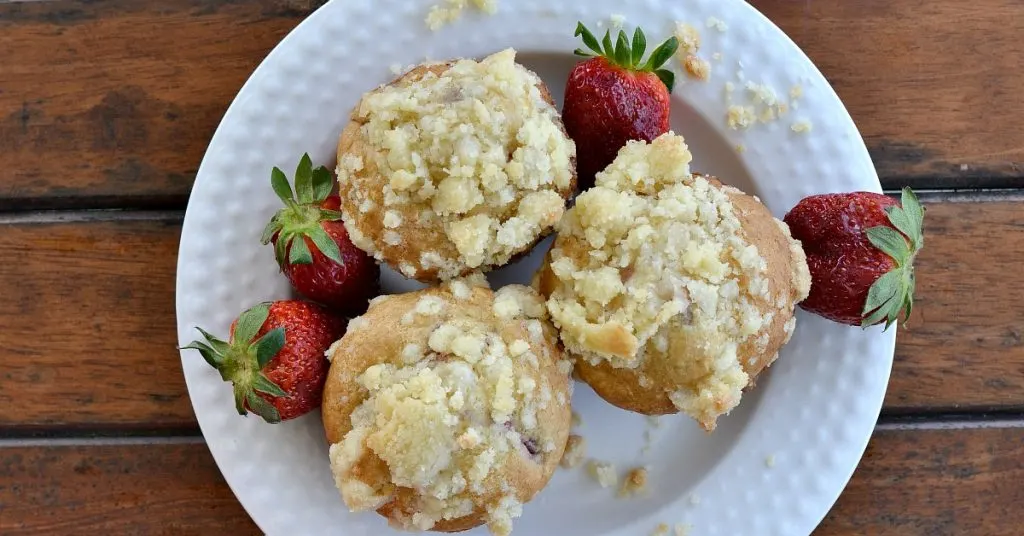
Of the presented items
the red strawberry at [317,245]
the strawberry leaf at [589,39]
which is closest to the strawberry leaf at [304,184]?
the red strawberry at [317,245]

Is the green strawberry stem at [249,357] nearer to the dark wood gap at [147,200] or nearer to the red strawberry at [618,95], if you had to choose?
the dark wood gap at [147,200]

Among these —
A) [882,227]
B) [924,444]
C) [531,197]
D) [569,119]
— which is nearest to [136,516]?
[531,197]

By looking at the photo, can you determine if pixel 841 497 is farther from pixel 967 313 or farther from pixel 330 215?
pixel 330 215

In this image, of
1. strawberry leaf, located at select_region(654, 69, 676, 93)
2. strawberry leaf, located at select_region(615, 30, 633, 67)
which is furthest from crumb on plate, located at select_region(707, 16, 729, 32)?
strawberry leaf, located at select_region(615, 30, 633, 67)

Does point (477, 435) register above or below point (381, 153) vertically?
below

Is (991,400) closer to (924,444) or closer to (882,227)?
(924,444)

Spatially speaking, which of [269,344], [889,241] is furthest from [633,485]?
[269,344]
